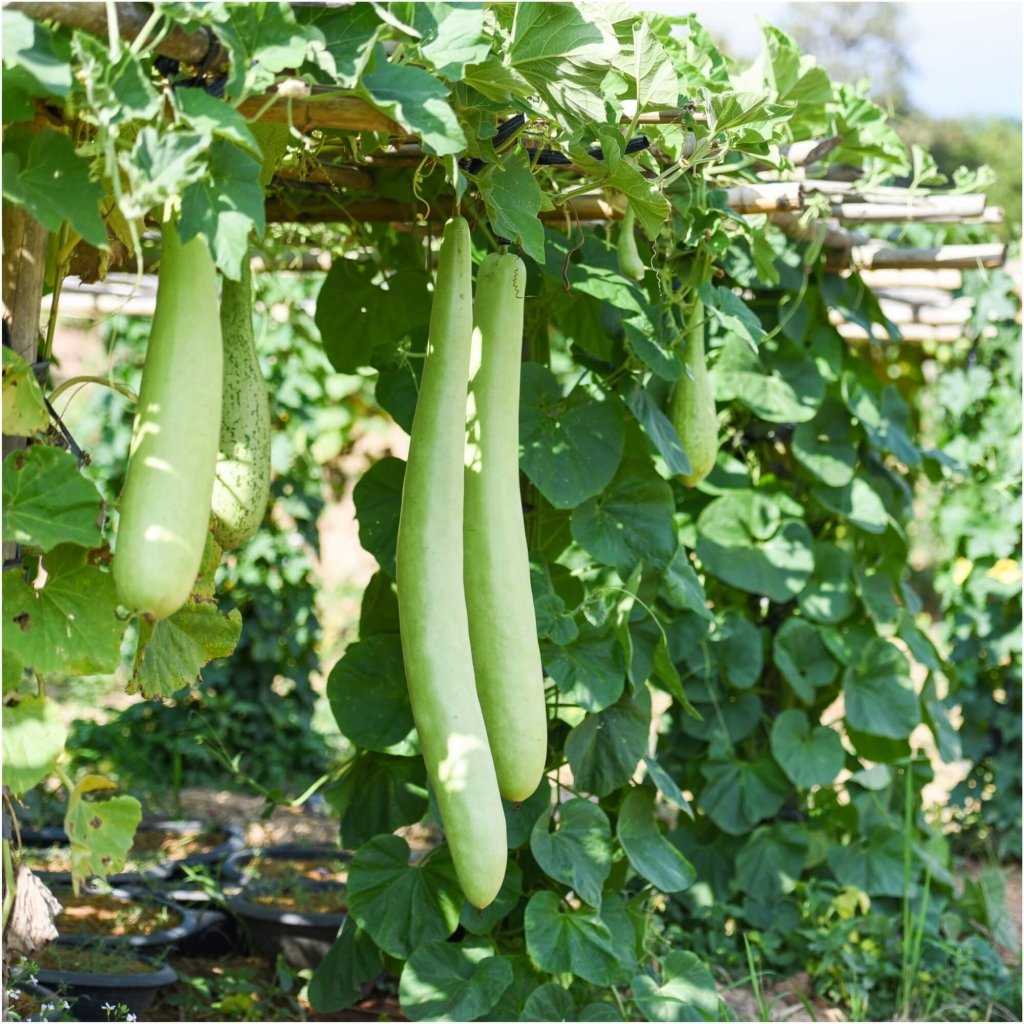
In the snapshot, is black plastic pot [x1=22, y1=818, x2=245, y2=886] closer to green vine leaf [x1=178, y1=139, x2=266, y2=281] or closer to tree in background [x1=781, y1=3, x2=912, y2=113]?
green vine leaf [x1=178, y1=139, x2=266, y2=281]

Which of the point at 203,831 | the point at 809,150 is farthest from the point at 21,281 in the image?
the point at 203,831

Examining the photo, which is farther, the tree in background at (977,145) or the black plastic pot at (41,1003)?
the tree in background at (977,145)

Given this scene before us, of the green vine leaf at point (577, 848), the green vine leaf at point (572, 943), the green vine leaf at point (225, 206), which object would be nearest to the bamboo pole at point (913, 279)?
the green vine leaf at point (577, 848)

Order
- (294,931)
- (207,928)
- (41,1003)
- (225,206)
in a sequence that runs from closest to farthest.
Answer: (225,206) < (41,1003) < (294,931) < (207,928)

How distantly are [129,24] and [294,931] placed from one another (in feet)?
6.71

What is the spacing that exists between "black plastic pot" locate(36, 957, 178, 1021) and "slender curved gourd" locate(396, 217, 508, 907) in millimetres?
1185

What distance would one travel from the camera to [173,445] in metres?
0.97

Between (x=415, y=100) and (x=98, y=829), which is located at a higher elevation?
(x=415, y=100)

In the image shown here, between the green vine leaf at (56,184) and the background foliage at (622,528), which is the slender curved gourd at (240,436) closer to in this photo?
the background foliage at (622,528)

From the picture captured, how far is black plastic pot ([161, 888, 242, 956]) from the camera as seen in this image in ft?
8.78

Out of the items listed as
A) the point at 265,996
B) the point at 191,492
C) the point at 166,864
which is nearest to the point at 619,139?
the point at 191,492

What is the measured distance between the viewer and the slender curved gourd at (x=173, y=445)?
939 mm

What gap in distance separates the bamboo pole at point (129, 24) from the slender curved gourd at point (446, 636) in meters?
0.40

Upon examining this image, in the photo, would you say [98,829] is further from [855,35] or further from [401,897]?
[855,35]
